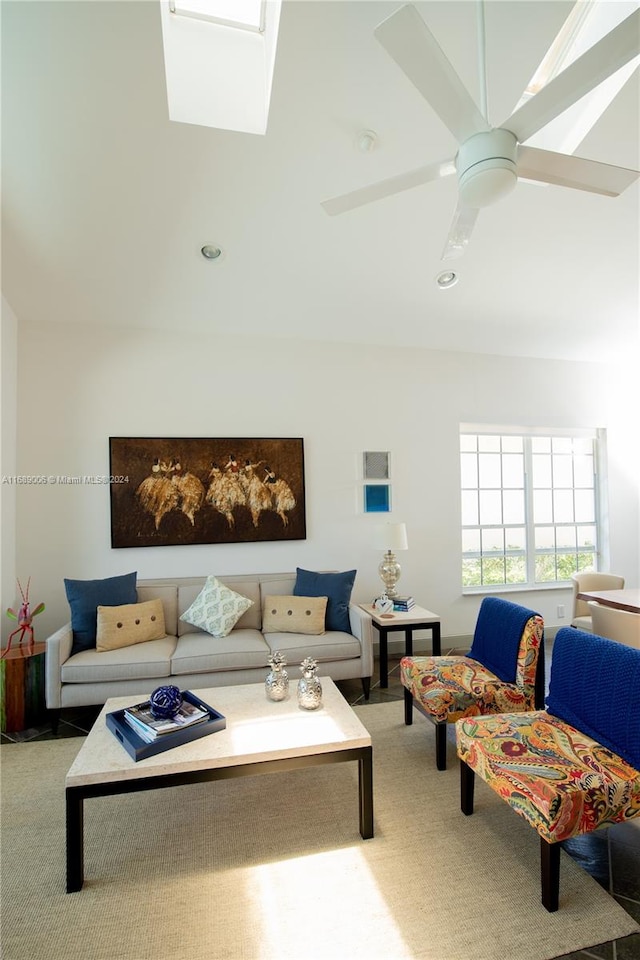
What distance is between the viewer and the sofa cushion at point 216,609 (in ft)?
12.3

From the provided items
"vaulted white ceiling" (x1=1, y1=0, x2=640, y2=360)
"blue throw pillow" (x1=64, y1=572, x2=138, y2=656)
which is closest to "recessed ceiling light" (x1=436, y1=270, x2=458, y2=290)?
"vaulted white ceiling" (x1=1, y1=0, x2=640, y2=360)

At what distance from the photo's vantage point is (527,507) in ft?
17.8

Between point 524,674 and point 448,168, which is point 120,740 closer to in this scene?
point 524,674

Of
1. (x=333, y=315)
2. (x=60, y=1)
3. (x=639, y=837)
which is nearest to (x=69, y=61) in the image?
(x=60, y=1)

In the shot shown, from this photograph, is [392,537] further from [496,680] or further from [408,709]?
[496,680]

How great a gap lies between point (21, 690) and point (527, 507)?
471cm

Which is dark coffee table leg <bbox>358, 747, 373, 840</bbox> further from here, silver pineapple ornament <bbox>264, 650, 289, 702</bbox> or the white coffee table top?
silver pineapple ornament <bbox>264, 650, 289, 702</bbox>

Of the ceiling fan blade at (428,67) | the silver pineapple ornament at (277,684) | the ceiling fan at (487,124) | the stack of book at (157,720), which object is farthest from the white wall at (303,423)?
the ceiling fan blade at (428,67)

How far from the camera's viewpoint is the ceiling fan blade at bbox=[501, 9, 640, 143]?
1.54m

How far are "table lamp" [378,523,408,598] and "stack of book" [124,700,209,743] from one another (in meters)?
2.21

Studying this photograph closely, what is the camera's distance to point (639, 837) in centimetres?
225

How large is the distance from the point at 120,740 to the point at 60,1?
10.8 feet

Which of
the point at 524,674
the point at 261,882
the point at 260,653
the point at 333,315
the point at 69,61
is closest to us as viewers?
the point at 261,882

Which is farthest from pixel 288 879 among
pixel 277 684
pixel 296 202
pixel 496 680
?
pixel 296 202
